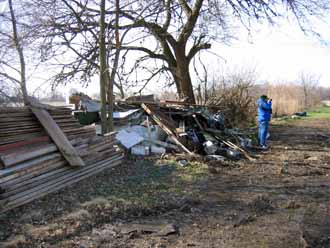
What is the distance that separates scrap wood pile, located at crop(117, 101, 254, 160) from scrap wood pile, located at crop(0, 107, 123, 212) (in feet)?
7.26

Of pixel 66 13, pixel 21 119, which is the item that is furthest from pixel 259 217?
pixel 66 13

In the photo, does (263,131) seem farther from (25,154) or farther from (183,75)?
(25,154)

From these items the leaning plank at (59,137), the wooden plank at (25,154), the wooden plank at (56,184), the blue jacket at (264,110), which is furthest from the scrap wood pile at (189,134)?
the wooden plank at (25,154)

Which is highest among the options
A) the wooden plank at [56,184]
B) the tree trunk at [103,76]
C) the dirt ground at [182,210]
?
the tree trunk at [103,76]

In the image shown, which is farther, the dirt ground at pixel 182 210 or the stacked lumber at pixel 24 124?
the stacked lumber at pixel 24 124

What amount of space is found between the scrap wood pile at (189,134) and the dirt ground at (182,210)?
138 centimetres

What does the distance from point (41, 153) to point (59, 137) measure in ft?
2.16

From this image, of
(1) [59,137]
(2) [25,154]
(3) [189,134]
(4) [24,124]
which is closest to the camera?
(2) [25,154]

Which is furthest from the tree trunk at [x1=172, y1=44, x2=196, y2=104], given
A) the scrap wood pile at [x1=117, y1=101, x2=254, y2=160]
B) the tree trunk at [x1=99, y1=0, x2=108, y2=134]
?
the tree trunk at [x1=99, y1=0, x2=108, y2=134]

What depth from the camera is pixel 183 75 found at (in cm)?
1673

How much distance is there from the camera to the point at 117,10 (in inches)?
423

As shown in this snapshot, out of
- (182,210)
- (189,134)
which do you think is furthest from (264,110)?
(182,210)

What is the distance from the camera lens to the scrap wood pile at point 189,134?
10.8 m

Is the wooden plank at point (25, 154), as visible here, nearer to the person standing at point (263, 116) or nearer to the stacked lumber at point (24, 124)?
the stacked lumber at point (24, 124)
